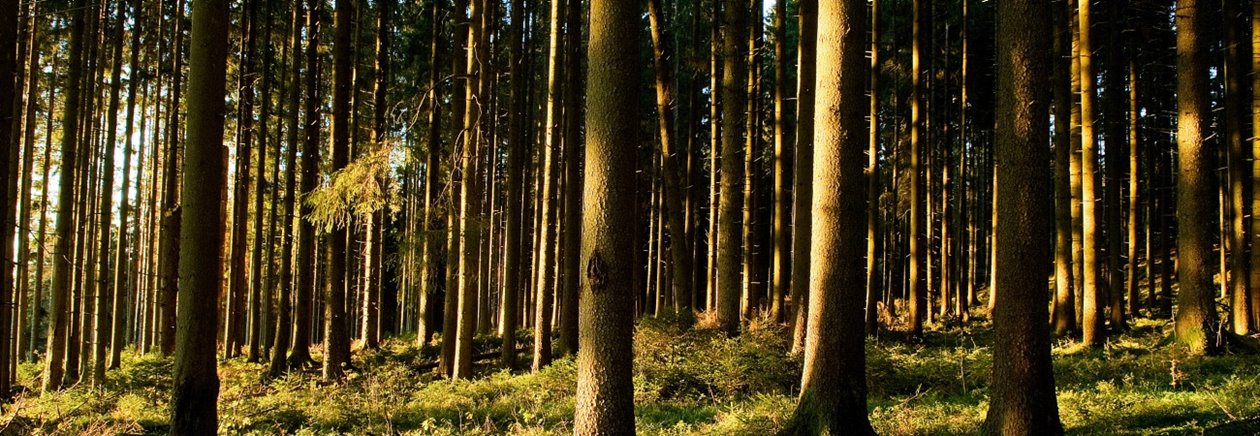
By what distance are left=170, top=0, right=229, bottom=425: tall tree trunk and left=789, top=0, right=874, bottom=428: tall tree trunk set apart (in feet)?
19.0

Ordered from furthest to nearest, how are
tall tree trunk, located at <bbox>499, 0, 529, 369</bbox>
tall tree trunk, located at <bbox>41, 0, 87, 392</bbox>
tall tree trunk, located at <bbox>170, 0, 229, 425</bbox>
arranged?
tall tree trunk, located at <bbox>499, 0, 529, 369</bbox> < tall tree trunk, located at <bbox>41, 0, 87, 392</bbox> < tall tree trunk, located at <bbox>170, 0, 229, 425</bbox>

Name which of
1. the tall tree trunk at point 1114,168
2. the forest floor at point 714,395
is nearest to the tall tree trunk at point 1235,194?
the forest floor at point 714,395

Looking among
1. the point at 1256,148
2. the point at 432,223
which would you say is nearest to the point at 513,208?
the point at 432,223

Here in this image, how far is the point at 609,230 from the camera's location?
19.7ft

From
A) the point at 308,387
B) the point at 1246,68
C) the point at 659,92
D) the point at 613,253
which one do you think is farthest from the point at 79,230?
the point at 1246,68

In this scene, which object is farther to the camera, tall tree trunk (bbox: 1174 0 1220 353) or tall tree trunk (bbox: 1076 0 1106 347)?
tall tree trunk (bbox: 1076 0 1106 347)

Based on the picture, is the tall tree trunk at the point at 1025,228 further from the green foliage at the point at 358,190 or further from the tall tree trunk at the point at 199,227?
the green foliage at the point at 358,190

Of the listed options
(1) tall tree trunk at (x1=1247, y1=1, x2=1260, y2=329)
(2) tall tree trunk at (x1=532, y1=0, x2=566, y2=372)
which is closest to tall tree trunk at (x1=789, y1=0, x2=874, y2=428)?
(2) tall tree trunk at (x1=532, y1=0, x2=566, y2=372)

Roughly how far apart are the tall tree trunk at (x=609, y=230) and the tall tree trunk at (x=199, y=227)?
13.5ft

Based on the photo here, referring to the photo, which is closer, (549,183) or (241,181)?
(549,183)

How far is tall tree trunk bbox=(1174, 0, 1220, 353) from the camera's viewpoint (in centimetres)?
1048

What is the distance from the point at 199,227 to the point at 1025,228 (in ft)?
24.7

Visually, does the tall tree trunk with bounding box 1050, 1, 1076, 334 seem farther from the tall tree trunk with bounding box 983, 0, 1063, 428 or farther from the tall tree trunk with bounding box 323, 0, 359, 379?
the tall tree trunk with bounding box 323, 0, 359, 379

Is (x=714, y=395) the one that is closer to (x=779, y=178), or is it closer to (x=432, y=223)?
(x=779, y=178)
